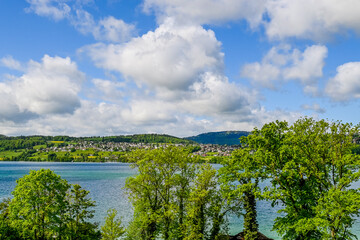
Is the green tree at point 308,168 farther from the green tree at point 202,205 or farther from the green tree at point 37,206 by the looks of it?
the green tree at point 37,206

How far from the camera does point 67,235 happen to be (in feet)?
105

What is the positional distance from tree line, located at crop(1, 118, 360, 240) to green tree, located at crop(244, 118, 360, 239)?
85mm

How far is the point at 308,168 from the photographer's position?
27.9m

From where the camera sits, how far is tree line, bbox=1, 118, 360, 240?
1005 inches

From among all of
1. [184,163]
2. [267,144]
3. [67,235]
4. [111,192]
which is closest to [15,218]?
[67,235]

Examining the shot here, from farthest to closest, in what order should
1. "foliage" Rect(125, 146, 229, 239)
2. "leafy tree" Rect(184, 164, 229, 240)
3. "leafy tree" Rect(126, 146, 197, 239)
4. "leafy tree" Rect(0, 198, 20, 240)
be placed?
"leafy tree" Rect(126, 146, 197, 239)
"foliage" Rect(125, 146, 229, 239)
"leafy tree" Rect(184, 164, 229, 240)
"leafy tree" Rect(0, 198, 20, 240)

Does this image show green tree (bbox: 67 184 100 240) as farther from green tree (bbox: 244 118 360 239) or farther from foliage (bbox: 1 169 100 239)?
green tree (bbox: 244 118 360 239)

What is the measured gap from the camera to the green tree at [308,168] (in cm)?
2544

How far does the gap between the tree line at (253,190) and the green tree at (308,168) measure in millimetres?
85

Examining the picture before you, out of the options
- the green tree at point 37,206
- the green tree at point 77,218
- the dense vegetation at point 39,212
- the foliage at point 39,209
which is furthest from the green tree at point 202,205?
the green tree at point 37,206

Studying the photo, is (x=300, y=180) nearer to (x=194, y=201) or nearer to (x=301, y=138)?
(x=301, y=138)

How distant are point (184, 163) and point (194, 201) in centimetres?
493

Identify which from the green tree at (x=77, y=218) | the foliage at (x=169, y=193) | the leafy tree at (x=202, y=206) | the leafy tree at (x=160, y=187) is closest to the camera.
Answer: the leafy tree at (x=202, y=206)

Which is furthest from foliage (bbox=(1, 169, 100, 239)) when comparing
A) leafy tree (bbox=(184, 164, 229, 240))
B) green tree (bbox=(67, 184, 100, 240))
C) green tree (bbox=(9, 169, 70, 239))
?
leafy tree (bbox=(184, 164, 229, 240))
